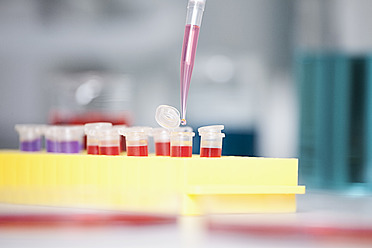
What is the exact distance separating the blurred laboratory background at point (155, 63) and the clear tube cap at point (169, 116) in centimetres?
68

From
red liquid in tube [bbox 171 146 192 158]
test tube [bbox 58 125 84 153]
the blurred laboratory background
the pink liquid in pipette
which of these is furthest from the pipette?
the blurred laboratory background

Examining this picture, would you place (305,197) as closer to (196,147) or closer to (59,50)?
(196,147)

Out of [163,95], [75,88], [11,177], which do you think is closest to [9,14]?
[75,88]

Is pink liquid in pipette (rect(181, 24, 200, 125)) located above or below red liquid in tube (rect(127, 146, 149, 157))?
above

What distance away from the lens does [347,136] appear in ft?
5.29

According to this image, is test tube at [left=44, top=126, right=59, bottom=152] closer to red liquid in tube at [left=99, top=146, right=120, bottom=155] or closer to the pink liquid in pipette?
red liquid in tube at [left=99, top=146, right=120, bottom=155]

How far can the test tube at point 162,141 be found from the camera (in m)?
1.15

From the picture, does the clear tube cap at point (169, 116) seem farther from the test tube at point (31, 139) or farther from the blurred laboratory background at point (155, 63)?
the blurred laboratory background at point (155, 63)

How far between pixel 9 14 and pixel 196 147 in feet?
2.74

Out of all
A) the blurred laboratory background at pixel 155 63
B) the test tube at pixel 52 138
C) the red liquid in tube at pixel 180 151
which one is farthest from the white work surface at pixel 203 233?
the blurred laboratory background at pixel 155 63

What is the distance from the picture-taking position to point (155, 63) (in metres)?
1.99

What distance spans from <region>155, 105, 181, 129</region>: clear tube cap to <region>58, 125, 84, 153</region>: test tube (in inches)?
10.0

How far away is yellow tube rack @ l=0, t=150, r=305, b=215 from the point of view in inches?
39.2

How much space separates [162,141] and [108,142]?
0.35 feet
